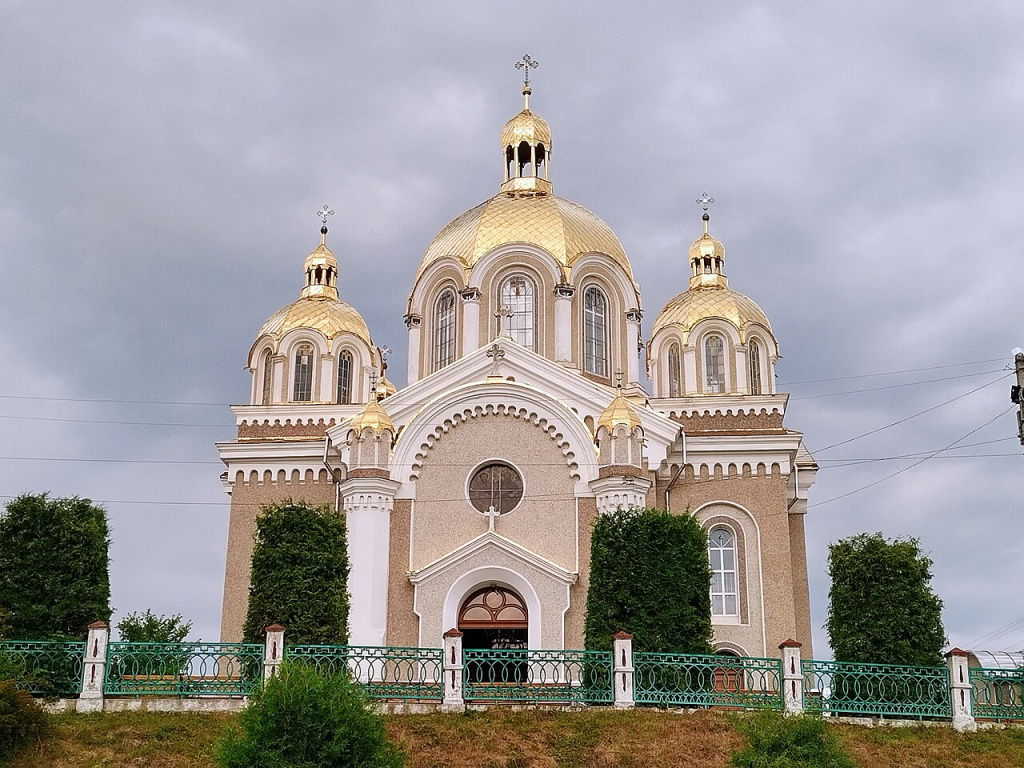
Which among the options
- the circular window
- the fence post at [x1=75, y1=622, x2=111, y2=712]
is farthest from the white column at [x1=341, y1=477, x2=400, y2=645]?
the fence post at [x1=75, y1=622, x2=111, y2=712]

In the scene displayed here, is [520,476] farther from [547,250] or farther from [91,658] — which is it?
[91,658]

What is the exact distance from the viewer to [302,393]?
30.7 m

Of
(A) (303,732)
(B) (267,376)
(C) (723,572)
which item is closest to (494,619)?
(C) (723,572)

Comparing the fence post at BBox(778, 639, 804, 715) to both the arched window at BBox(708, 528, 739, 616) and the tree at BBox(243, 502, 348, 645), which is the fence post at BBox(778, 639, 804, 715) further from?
the arched window at BBox(708, 528, 739, 616)

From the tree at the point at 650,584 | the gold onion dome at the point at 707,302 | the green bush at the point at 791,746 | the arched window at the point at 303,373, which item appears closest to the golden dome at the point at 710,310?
the gold onion dome at the point at 707,302

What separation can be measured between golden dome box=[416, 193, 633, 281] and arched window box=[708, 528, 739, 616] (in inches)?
286

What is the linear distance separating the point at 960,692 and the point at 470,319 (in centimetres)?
1434

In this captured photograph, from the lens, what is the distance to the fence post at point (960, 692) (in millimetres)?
18578

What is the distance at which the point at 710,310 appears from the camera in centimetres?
3036

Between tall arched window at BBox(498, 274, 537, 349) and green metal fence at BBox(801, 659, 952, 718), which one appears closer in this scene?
green metal fence at BBox(801, 659, 952, 718)

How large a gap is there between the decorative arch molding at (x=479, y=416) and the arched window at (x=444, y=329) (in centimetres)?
417

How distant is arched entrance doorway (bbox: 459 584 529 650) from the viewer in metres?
24.5

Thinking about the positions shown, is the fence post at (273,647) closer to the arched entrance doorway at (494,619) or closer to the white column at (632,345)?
the arched entrance doorway at (494,619)

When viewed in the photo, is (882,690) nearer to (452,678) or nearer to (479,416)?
(452,678)
